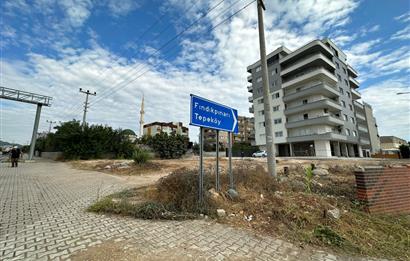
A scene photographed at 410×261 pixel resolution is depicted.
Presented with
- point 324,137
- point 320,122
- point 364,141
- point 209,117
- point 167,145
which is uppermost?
point 320,122

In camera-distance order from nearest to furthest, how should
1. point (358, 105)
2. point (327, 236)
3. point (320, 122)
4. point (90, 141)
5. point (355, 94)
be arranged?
point (327, 236) → point (90, 141) → point (320, 122) → point (355, 94) → point (358, 105)

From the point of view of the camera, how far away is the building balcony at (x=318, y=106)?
99.2 ft

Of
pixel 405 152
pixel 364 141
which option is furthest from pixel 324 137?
pixel 364 141

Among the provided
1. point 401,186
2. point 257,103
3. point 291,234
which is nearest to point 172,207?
point 291,234

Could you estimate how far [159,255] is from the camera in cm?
246

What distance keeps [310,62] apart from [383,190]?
34.7 meters

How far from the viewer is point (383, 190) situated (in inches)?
163

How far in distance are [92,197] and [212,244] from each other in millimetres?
4598

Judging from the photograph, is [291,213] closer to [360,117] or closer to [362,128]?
[362,128]

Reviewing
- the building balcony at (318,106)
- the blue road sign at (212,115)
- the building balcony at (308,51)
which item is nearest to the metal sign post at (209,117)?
the blue road sign at (212,115)

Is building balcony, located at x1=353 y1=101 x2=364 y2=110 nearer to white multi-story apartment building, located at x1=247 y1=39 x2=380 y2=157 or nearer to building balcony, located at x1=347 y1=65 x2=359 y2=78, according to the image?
white multi-story apartment building, located at x1=247 y1=39 x2=380 y2=157

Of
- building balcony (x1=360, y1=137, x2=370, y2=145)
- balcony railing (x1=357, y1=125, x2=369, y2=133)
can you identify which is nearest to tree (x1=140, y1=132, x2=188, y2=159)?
building balcony (x1=360, y1=137, x2=370, y2=145)

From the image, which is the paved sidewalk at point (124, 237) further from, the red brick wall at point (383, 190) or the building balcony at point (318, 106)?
the building balcony at point (318, 106)

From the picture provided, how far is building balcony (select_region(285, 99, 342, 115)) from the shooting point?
3023cm
